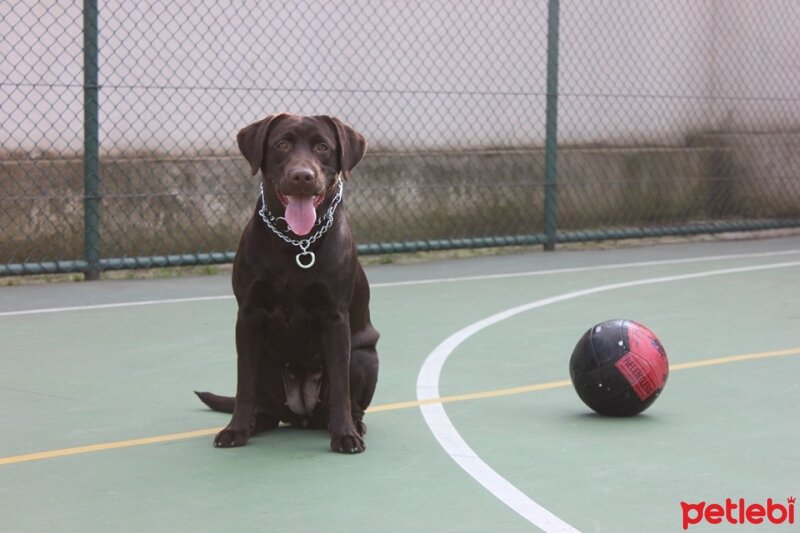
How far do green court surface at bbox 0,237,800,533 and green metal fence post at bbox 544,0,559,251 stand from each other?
272cm

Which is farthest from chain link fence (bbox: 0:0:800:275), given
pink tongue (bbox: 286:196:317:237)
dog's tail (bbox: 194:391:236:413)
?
pink tongue (bbox: 286:196:317:237)

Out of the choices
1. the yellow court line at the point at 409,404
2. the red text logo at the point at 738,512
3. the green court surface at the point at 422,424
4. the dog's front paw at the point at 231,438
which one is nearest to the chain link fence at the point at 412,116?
the green court surface at the point at 422,424

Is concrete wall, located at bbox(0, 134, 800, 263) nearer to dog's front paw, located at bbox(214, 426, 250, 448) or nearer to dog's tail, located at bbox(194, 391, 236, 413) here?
dog's tail, located at bbox(194, 391, 236, 413)

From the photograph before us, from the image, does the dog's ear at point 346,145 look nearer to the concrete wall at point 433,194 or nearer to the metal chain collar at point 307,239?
the metal chain collar at point 307,239

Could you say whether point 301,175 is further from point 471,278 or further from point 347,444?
point 471,278

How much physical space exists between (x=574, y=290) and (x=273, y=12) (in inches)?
138

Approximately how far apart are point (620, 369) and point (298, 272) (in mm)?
1403

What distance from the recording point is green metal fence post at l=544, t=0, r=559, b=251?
1204 cm

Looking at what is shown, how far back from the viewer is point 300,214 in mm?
4777

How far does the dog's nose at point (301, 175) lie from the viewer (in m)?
4.68

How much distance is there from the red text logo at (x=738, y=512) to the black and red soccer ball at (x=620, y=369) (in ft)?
3.71

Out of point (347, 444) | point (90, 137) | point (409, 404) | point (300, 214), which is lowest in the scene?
point (409, 404)

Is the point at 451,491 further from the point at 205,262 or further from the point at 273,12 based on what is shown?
the point at 273,12

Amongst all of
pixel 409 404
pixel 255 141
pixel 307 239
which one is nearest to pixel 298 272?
pixel 307 239
